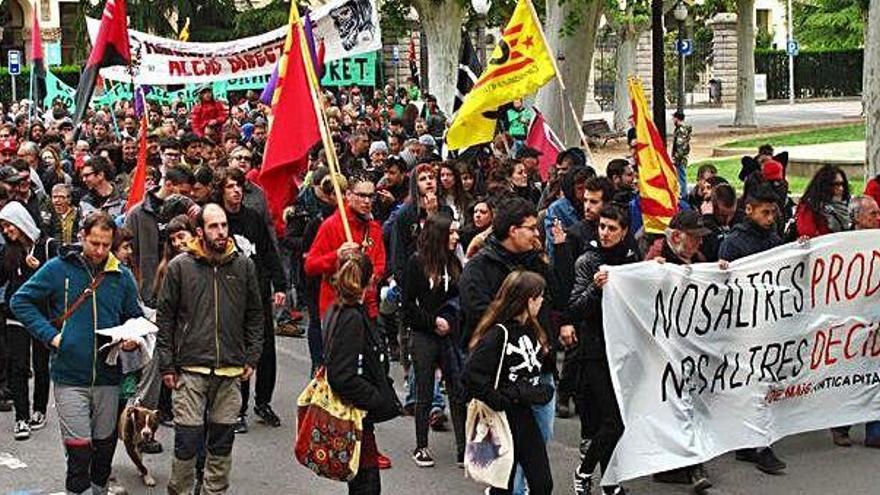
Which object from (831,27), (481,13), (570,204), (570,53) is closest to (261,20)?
(481,13)

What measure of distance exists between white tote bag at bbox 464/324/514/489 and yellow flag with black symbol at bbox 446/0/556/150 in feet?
18.5

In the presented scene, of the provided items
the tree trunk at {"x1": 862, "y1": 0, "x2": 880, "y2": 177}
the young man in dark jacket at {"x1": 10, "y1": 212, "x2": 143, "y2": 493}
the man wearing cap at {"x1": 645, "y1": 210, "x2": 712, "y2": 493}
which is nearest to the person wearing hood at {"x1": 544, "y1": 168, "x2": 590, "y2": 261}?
the man wearing cap at {"x1": 645, "y1": 210, "x2": 712, "y2": 493}

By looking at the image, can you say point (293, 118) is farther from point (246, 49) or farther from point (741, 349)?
point (246, 49)

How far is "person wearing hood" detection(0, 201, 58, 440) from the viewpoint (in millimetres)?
10039

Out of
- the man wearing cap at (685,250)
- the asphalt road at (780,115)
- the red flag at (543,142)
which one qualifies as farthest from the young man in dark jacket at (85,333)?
the asphalt road at (780,115)

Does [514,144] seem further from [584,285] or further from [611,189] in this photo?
[584,285]

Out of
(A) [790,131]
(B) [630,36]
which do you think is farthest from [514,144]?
(B) [630,36]

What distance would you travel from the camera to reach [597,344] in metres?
8.18

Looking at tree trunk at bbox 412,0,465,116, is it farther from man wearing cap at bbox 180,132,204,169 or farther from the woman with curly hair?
the woman with curly hair

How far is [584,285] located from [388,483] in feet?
5.55

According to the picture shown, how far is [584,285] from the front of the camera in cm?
820

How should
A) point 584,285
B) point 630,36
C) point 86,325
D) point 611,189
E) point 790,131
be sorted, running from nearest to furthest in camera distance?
point 86,325
point 584,285
point 611,189
point 790,131
point 630,36

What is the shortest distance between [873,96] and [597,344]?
29.5 ft

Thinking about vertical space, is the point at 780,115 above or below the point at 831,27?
below
